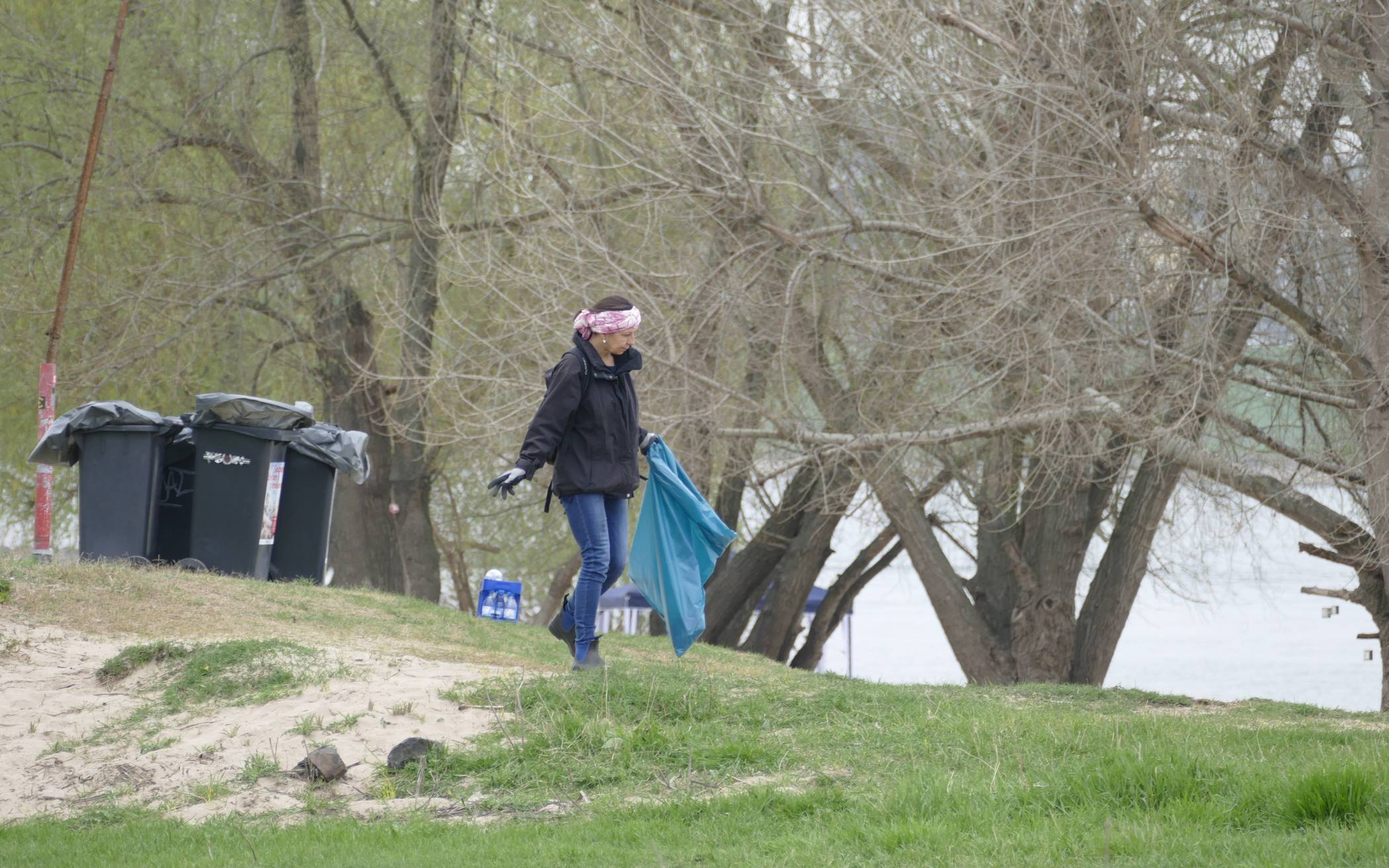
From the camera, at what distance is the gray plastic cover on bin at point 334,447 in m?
11.5

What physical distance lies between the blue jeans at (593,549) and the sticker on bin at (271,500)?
5341 millimetres

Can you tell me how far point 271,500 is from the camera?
11.4 m

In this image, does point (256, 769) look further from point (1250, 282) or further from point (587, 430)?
point (1250, 282)

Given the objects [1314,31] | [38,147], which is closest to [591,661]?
[1314,31]

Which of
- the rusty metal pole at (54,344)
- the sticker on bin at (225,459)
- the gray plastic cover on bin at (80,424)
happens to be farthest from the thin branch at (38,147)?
the sticker on bin at (225,459)

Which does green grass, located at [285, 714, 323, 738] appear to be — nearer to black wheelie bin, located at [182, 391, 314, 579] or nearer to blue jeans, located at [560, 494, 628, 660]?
blue jeans, located at [560, 494, 628, 660]

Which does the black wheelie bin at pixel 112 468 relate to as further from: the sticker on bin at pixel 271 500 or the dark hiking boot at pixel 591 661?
the dark hiking boot at pixel 591 661

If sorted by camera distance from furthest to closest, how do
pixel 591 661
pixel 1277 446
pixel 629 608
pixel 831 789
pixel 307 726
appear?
pixel 629 608 → pixel 1277 446 → pixel 591 661 → pixel 307 726 → pixel 831 789

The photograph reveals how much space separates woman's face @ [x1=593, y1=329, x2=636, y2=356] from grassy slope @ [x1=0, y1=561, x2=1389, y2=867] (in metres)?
1.51

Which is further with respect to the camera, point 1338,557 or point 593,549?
point 1338,557

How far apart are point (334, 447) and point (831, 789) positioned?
792 cm

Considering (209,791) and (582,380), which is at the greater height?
(582,380)

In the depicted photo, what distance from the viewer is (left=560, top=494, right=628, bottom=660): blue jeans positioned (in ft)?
21.0

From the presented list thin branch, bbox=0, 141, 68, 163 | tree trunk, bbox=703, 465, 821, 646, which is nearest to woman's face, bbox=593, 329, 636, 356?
tree trunk, bbox=703, 465, 821, 646
